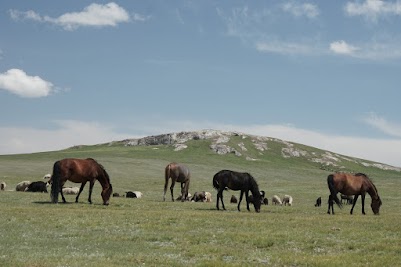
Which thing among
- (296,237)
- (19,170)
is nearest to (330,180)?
(296,237)

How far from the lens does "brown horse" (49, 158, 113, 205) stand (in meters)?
31.4

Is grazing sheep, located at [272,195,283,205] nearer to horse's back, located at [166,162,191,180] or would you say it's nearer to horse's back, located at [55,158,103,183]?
horse's back, located at [166,162,191,180]

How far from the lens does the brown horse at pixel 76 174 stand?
103ft

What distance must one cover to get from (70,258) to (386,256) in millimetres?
10530

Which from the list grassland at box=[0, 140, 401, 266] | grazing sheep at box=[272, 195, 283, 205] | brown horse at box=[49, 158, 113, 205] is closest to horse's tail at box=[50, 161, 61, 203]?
brown horse at box=[49, 158, 113, 205]

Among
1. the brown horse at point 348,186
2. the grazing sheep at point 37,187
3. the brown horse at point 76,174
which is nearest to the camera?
the brown horse at point 76,174

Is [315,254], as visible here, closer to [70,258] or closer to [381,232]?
[381,232]

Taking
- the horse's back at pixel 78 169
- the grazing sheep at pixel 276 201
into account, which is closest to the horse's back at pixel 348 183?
the horse's back at pixel 78 169

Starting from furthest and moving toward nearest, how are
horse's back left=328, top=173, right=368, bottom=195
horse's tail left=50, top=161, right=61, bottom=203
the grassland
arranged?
horse's back left=328, top=173, right=368, bottom=195, horse's tail left=50, top=161, right=61, bottom=203, the grassland

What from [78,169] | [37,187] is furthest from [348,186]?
[37,187]

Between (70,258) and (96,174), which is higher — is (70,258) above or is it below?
below

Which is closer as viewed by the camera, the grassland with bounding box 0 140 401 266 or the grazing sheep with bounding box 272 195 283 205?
the grassland with bounding box 0 140 401 266

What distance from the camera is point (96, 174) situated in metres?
33.7

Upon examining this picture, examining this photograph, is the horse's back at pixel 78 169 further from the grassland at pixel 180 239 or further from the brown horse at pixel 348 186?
the brown horse at pixel 348 186
